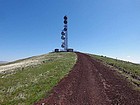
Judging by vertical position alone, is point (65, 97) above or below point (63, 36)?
below

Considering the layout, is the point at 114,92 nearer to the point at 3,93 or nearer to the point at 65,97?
the point at 65,97

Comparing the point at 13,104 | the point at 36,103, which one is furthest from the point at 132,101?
the point at 13,104

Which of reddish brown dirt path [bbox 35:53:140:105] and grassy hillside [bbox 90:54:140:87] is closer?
reddish brown dirt path [bbox 35:53:140:105]

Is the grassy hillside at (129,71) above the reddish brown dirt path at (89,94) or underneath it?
above

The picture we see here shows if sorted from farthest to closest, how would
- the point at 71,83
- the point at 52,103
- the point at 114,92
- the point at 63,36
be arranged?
the point at 63,36
the point at 71,83
the point at 114,92
the point at 52,103

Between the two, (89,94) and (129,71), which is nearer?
(89,94)

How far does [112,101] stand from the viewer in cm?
1927

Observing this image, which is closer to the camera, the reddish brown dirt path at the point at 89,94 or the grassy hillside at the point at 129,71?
the reddish brown dirt path at the point at 89,94

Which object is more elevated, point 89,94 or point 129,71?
point 129,71

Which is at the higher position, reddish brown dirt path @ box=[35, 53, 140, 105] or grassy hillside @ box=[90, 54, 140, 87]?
grassy hillside @ box=[90, 54, 140, 87]

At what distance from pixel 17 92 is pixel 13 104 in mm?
4168

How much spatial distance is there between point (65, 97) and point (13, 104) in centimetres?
445

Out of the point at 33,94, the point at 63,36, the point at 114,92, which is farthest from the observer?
the point at 63,36

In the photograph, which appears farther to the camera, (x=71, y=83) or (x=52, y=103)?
(x=71, y=83)
